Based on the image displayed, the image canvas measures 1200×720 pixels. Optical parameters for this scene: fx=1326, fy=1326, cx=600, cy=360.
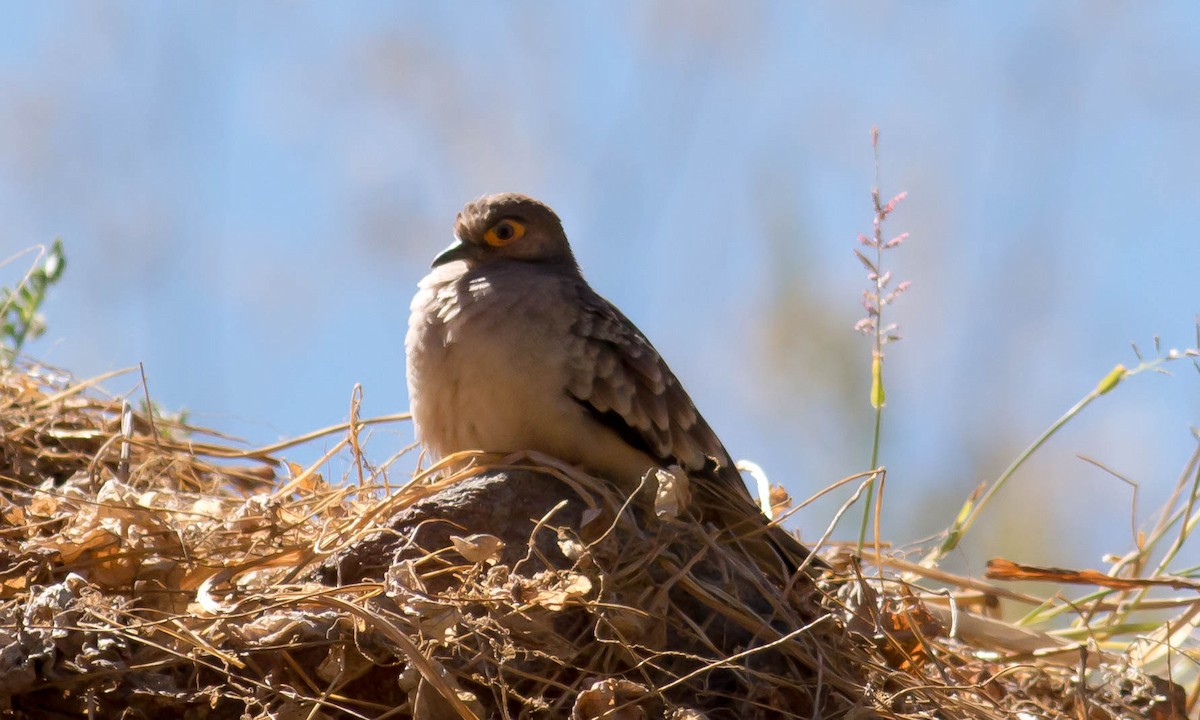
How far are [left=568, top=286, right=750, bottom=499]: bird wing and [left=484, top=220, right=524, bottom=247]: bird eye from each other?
0.68m

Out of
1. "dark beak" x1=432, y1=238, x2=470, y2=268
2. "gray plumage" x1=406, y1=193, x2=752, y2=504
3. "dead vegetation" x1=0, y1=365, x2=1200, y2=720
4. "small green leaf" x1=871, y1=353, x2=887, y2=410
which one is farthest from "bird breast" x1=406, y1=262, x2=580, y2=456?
"small green leaf" x1=871, y1=353, x2=887, y2=410

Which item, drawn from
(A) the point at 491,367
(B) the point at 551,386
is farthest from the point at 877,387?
(A) the point at 491,367

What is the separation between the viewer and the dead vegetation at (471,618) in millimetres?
2795

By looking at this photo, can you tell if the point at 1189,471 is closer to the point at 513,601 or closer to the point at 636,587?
the point at 636,587

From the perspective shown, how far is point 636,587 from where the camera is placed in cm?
329

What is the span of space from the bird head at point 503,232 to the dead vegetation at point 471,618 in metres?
0.92

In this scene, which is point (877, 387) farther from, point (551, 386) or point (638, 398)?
point (551, 386)

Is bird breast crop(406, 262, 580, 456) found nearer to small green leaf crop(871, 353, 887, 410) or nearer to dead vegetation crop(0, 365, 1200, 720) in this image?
dead vegetation crop(0, 365, 1200, 720)

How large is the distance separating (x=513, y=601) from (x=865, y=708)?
2.85 ft

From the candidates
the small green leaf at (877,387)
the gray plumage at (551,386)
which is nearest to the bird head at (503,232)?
the gray plumage at (551,386)

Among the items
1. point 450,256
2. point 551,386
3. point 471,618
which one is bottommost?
point 471,618

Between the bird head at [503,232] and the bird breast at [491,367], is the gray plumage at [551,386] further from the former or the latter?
the bird head at [503,232]

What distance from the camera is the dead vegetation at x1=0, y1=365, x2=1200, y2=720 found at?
2795mm

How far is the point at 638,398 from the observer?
13.2 ft
